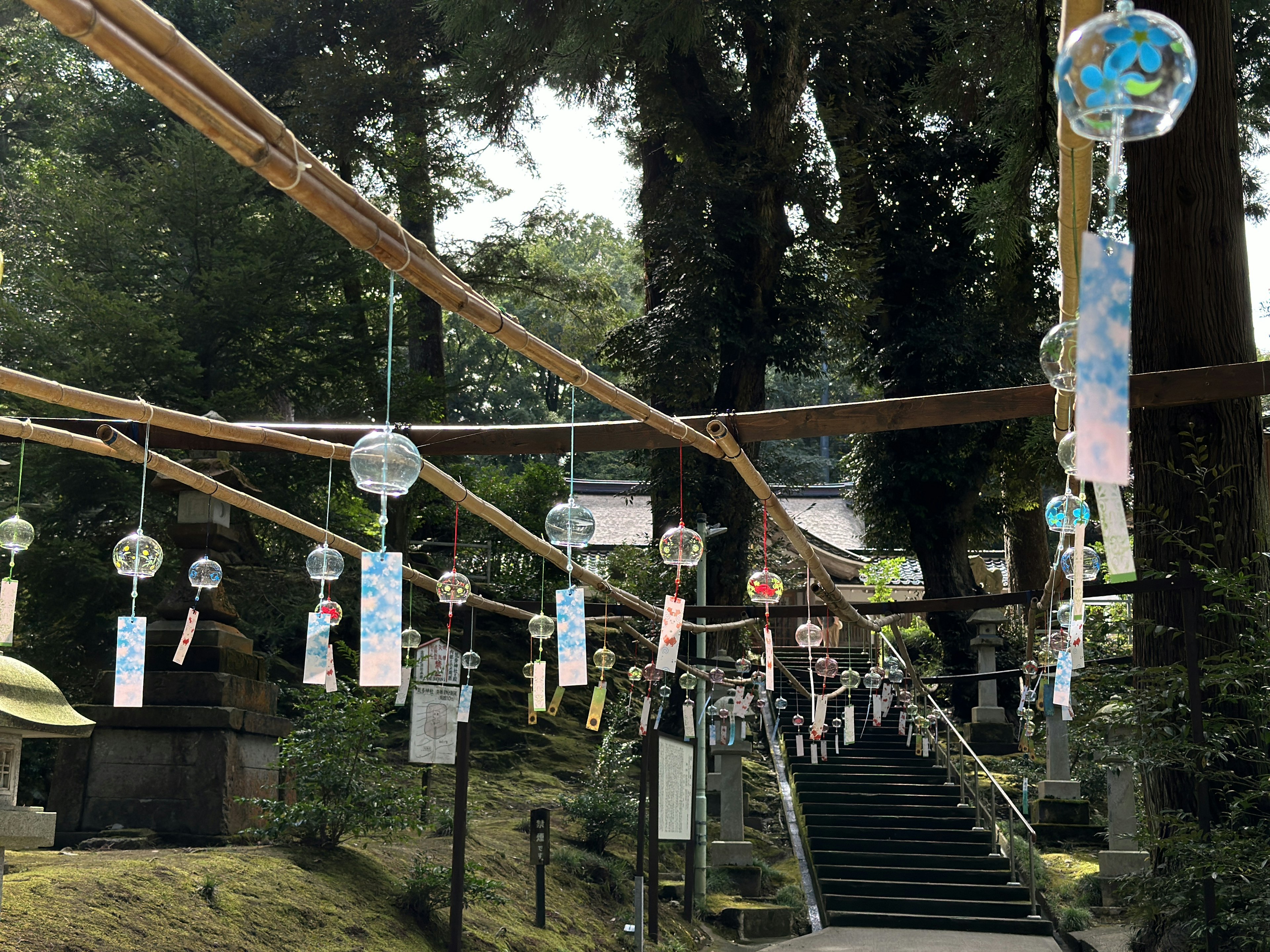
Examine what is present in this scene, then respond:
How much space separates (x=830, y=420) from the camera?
527 cm

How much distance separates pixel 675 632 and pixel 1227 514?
3.92 metres

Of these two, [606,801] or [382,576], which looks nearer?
[382,576]

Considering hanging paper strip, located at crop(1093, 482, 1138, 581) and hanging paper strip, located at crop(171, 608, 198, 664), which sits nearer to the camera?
hanging paper strip, located at crop(1093, 482, 1138, 581)

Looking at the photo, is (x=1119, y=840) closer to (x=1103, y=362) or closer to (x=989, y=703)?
(x=989, y=703)

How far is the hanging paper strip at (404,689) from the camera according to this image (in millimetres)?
10355

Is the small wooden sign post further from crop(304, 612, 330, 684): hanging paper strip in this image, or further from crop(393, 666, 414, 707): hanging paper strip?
crop(304, 612, 330, 684): hanging paper strip

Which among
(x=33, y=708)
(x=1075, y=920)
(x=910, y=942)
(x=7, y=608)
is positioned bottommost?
(x=910, y=942)

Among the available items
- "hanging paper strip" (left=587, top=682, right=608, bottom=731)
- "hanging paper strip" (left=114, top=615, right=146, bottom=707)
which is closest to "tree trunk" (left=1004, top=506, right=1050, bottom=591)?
"hanging paper strip" (left=587, top=682, right=608, bottom=731)

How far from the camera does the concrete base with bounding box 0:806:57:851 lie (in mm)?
5746

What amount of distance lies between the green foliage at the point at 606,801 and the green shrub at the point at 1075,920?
5.48 meters

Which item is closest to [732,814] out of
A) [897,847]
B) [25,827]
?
[897,847]

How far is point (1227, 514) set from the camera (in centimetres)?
755

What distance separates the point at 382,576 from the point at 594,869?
37.1 ft

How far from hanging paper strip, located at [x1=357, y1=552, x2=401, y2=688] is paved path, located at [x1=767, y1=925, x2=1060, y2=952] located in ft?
35.4
